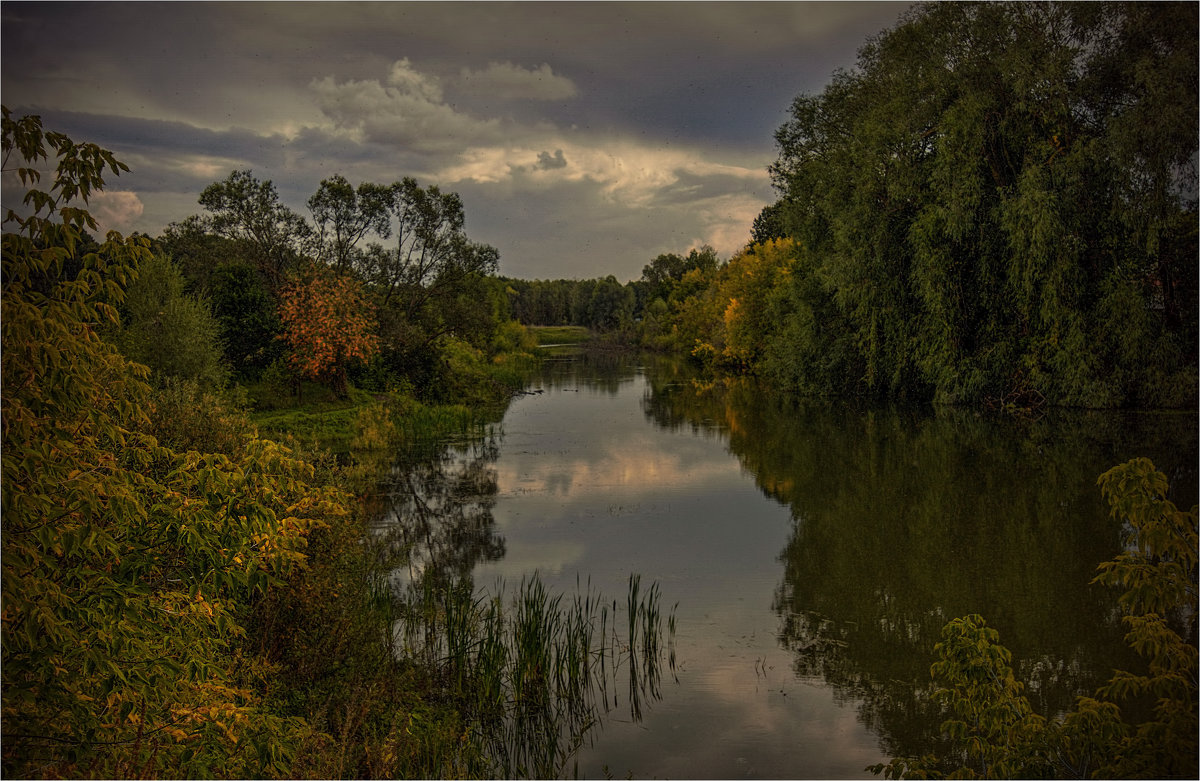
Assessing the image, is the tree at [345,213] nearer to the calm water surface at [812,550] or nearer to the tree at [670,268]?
the calm water surface at [812,550]

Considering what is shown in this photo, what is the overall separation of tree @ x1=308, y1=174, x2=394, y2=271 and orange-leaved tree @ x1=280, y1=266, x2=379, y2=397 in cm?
377

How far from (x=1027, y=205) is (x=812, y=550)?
568 inches

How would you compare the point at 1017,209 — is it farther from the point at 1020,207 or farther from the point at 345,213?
the point at 345,213

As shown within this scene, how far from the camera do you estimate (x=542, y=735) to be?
626 cm

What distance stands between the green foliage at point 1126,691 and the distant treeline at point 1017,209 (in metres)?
18.1

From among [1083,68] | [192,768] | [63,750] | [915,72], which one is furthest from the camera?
[915,72]

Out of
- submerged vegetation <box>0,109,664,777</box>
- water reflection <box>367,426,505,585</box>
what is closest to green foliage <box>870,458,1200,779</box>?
submerged vegetation <box>0,109,664,777</box>

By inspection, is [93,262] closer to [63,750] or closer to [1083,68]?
[63,750]

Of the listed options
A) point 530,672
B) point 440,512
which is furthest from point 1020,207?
point 530,672

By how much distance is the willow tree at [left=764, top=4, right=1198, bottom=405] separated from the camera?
62.1 feet

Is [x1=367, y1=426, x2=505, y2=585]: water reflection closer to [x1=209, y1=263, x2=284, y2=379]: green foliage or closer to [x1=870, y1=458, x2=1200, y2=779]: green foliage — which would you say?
[x1=870, y1=458, x2=1200, y2=779]: green foliage

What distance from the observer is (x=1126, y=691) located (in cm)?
415

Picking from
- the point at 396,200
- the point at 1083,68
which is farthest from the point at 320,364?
the point at 1083,68

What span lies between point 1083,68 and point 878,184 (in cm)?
618
